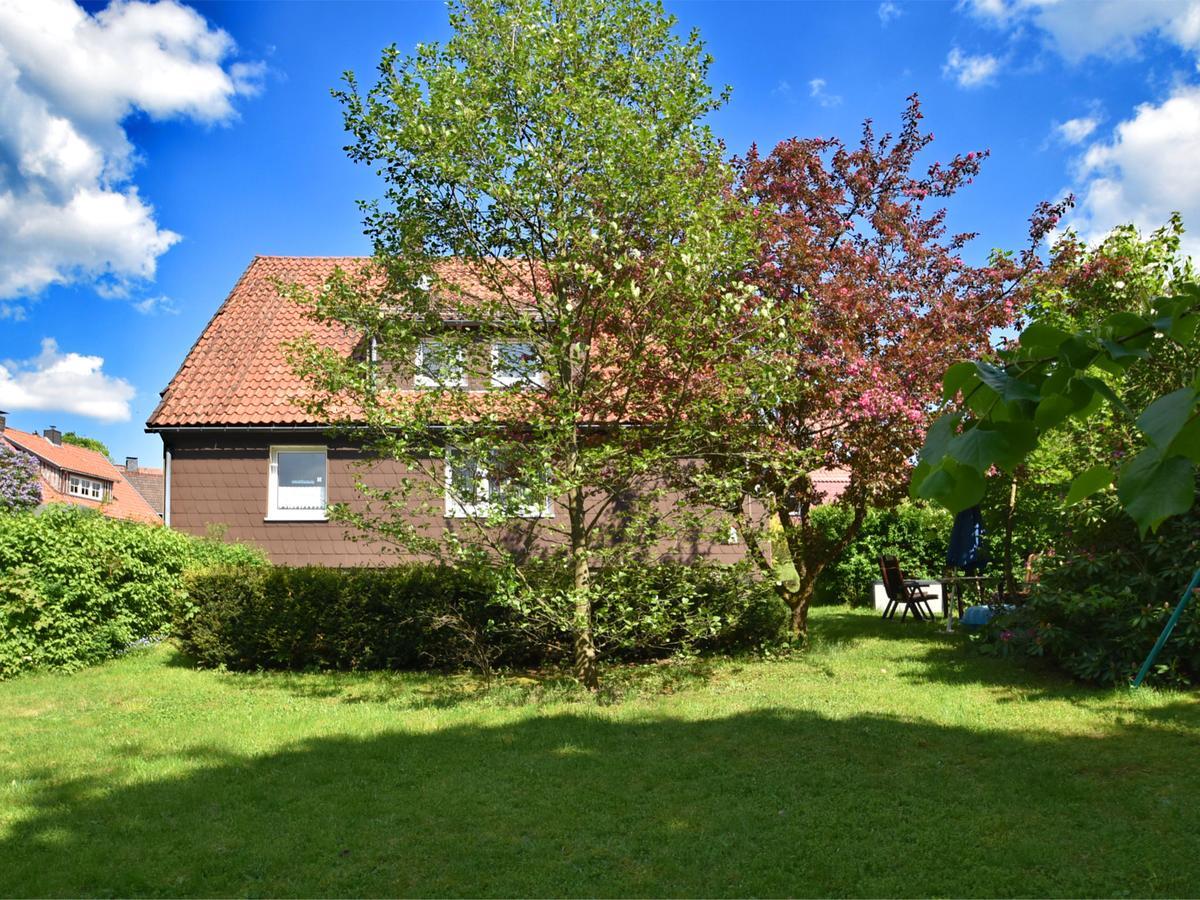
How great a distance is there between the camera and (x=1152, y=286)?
9539mm

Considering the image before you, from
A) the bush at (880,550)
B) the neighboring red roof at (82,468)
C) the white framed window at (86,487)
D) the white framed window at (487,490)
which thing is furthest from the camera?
the white framed window at (86,487)

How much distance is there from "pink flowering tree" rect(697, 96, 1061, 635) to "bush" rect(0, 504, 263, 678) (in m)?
7.25

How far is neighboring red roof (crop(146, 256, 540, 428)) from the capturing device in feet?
46.4

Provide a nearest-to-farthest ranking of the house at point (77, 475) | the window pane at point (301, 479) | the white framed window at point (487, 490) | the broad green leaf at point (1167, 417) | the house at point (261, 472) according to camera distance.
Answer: the broad green leaf at point (1167, 417)
the white framed window at point (487, 490)
the house at point (261, 472)
the window pane at point (301, 479)
the house at point (77, 475)

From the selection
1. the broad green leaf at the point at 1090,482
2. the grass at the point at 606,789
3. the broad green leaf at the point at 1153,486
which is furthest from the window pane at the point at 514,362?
the broad green leaf at the point at 1153,486

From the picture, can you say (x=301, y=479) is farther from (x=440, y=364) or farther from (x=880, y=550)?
(x=880, y=550)

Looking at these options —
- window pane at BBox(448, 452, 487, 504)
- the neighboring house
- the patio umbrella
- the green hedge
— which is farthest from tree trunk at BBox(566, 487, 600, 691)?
the neighboring house

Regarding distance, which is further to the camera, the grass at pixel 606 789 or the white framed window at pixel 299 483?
the white framed window at pixel 299 483

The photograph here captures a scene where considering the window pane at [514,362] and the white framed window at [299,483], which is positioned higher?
the window pane at [514,362]

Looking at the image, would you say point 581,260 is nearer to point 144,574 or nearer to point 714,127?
point 714,127

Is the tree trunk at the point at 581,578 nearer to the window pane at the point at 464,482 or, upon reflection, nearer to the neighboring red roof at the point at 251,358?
the window pane at the point at 464,482

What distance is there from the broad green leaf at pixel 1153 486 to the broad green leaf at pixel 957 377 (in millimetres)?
252

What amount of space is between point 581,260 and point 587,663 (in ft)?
13.8

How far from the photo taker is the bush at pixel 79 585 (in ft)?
31.4
